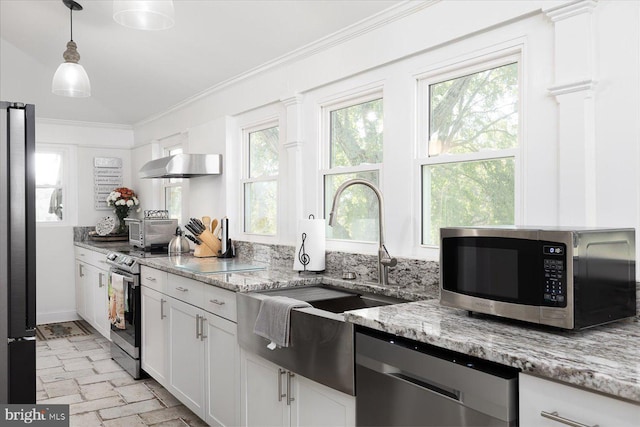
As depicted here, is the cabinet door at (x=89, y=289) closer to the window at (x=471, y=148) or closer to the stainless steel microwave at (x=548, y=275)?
the window at (x=471, y=148)

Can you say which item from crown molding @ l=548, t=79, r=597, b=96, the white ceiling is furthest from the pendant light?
crown molding @ l=548, t=79, r=597, b=96

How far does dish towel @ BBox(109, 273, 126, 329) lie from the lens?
13.3 ft

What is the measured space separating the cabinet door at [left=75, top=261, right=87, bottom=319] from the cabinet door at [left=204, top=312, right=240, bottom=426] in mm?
3310

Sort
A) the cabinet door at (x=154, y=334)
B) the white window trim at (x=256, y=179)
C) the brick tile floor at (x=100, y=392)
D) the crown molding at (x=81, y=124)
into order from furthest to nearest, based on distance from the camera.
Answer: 1. the crown molding at (x=81, y=124)
2. the white window trim at (x=256, y=179)
3. the cabinet door at (x=154, y=334)
4. the brick tile floor at (x=100, y=392)

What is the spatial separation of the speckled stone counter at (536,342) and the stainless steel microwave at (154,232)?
130 inches

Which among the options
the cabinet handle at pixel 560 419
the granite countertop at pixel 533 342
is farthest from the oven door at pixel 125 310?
the cabinet handle at pixel 560 419

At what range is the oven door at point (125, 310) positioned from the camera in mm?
3859

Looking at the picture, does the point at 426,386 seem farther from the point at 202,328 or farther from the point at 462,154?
the point at 202,328

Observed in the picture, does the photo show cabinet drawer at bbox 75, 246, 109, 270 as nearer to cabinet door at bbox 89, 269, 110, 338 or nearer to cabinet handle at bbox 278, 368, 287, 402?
cabinet door at bbox 89, 269, 110, 338

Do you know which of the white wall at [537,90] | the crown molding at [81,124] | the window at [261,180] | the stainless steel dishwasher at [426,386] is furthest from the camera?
the crown molding at [81,124]

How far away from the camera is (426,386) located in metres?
1.51

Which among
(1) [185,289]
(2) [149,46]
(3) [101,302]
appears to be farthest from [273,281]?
(3) [101,302]

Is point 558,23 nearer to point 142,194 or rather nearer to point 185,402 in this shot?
point 185,402

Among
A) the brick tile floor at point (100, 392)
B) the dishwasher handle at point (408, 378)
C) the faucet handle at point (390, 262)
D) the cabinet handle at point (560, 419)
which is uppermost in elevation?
the faucet handle at point (390, 262)
